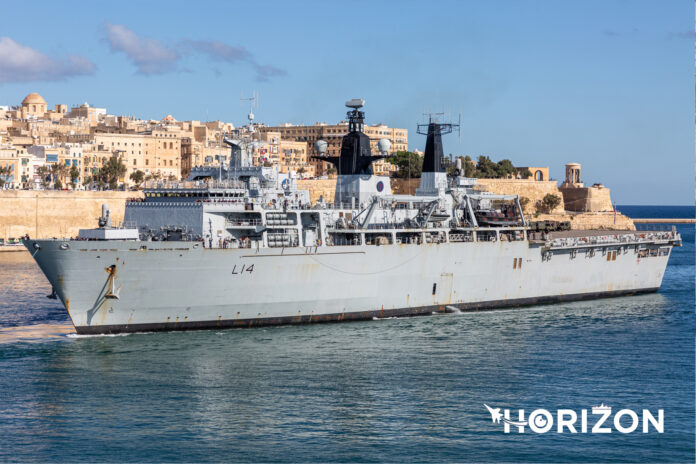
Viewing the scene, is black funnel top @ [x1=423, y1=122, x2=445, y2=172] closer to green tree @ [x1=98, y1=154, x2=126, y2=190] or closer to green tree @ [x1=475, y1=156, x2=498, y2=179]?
green tree @ [x1=98, y1=154, x2=126, y2=190]

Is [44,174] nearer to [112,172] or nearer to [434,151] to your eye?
[112,172]

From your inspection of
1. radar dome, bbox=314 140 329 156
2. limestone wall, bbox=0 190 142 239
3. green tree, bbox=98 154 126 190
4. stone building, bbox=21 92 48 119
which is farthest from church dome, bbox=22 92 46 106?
radar dome, bbox=314 140 329 156

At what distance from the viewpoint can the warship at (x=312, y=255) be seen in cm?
2881

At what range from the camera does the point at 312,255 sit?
3203 centimetres

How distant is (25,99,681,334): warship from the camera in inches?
1134

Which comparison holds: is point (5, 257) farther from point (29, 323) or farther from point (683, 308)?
point (683, 308)

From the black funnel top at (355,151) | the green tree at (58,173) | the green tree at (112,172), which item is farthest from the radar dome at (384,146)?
the green tree at (112,172)

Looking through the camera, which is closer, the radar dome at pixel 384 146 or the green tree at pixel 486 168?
the radar dome at pixel 384 146

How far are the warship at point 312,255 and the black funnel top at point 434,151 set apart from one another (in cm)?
7

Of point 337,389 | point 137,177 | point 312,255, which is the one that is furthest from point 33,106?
point 337,389

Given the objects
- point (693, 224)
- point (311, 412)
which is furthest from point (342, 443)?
point (693, 224)

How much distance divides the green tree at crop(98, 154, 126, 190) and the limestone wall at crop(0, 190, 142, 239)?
14.1 metres

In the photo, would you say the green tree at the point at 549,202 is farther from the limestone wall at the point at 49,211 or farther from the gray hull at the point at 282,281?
the gray hull at the point at 282,281

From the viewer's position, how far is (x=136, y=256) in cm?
2864
